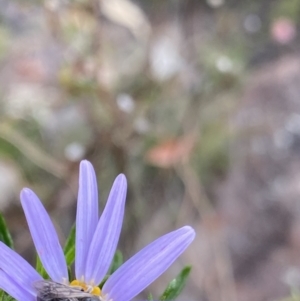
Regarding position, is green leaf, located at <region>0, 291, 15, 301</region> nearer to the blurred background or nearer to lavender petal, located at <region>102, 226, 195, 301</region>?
lavender petal, located at <region>102, 226, 195, 301</region>

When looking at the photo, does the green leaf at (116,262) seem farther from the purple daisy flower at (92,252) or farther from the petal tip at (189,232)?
the petal tip at (189,232)

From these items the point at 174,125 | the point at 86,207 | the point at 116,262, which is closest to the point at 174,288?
the point at 116,262

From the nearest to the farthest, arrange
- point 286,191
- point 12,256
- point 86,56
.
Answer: point 12,256
point 86,56
point 286,191

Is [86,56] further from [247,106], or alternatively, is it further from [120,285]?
[120,285]

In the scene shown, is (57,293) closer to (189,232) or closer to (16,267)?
(16,267)

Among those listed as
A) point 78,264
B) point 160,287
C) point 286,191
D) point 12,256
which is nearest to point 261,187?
point 286,191
